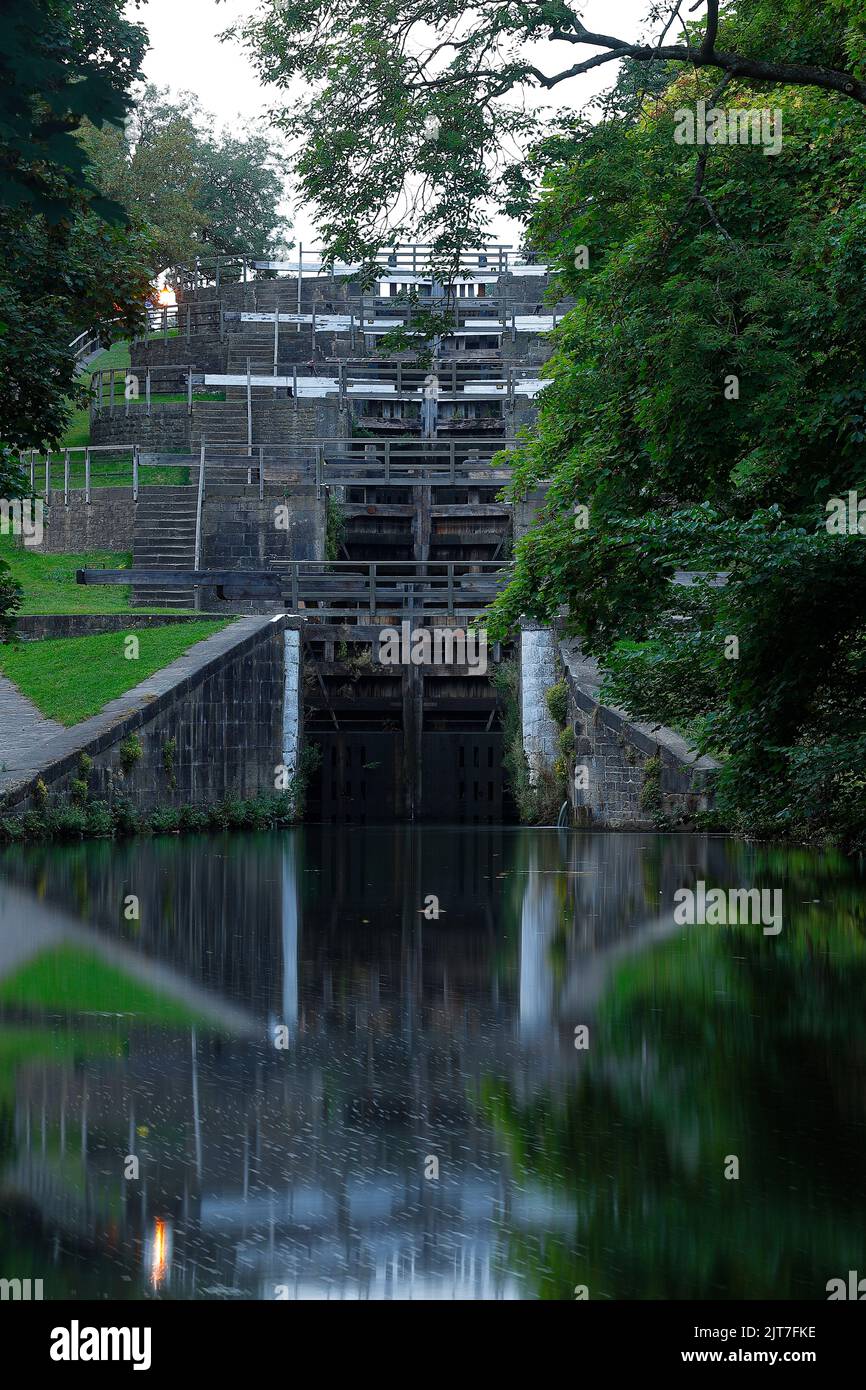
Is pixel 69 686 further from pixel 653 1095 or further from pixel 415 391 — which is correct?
pixel 415 391

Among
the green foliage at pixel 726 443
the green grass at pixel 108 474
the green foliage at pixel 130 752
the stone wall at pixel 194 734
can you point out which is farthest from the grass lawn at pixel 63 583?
the green foliage at pixel 726 443

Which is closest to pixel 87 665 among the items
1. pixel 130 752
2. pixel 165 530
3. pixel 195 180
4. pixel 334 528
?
pixel 130 752

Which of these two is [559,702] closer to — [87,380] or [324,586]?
[324,586]

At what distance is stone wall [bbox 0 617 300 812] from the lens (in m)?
17.8

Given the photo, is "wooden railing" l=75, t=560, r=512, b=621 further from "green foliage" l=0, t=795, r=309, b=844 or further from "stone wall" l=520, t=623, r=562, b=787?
"green foliage" l=0, t=795, r=309, b=844

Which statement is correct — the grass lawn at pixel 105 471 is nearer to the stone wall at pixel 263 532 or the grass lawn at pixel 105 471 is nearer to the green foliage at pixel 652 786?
the stone wall at pixel 263 532

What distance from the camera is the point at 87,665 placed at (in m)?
22.3

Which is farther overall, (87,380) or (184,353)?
(184,353)

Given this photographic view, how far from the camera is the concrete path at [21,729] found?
17953 millimetres

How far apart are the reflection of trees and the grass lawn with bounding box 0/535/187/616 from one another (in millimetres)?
19510

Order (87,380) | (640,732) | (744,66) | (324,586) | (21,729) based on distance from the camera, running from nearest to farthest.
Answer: (744,66) → (21,729) → (640,732) → (324,586) → (87,380)

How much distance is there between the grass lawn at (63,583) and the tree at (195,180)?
72.4 feet

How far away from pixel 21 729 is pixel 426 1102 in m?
15.2

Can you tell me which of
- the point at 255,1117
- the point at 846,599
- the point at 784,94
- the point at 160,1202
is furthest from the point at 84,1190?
the point at 784,94
